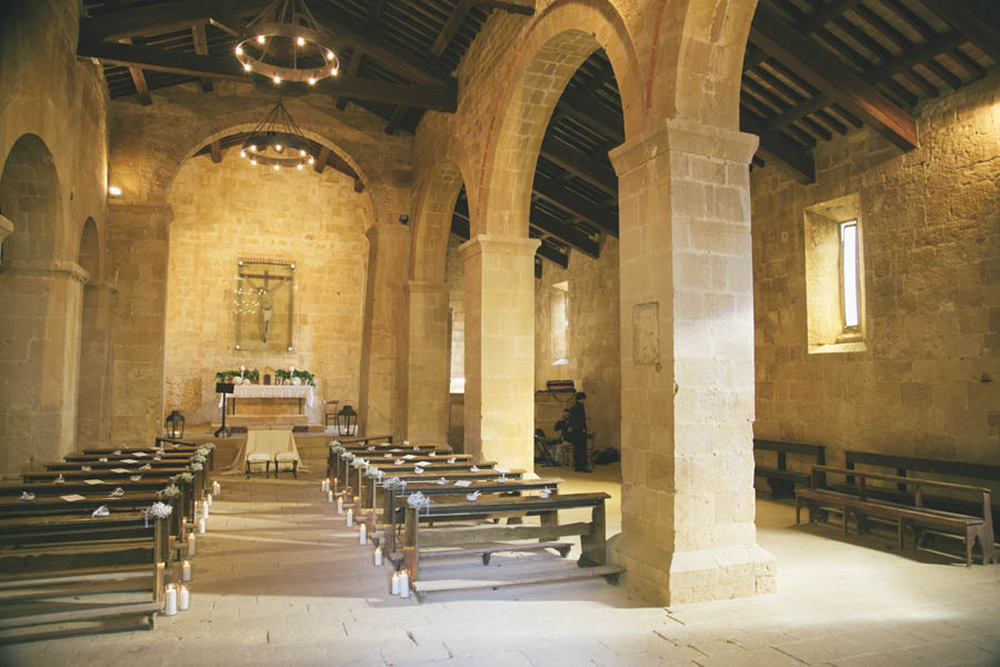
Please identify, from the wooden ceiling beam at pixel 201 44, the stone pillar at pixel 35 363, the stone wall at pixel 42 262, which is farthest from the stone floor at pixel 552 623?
the wooden ceiling beam at pixel 201 44

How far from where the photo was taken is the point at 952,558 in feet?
19.5

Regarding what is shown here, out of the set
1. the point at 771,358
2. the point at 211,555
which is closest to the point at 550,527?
the point at 211,555

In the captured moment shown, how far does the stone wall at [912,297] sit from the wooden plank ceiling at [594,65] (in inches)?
14.3

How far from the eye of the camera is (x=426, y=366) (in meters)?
12.5

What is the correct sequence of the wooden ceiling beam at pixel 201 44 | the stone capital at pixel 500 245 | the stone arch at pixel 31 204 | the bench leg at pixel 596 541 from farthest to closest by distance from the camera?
the wooden ceiling beam at pixel 201 44 < the stone capital at pixel 500 245 < the stone arch at pixel 31 204 < the bench leg at pixel 596 541

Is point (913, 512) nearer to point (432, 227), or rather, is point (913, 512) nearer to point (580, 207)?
point (580, 207)

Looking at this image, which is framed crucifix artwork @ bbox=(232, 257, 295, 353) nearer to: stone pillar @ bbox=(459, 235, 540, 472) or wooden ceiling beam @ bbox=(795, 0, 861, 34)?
stone pillar @ bbox=(459, 235, 540, 472)

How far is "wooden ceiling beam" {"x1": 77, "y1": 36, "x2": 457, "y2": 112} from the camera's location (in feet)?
30.9

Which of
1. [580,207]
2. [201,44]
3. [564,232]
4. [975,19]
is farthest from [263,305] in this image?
[975,19]

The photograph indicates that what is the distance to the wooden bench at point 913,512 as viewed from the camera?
5.82 m

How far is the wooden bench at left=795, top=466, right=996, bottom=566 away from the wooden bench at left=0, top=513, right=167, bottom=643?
19.8 feet

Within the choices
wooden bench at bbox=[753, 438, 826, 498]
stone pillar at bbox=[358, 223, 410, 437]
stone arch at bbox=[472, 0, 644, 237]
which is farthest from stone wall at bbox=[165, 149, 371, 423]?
wooden bench at bbox=[753, 438, 826, 498]

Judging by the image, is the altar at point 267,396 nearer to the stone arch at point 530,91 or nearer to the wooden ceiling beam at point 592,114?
the stone arch at point 530,91

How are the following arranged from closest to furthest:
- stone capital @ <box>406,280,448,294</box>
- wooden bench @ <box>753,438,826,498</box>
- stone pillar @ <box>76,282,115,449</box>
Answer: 1. wooden bench @ <box>753,438,826,498</box>
2. stone pillar @ <box>76,282,115,449</box>
3. stone capital @ <box>406,280,448,294</box>
